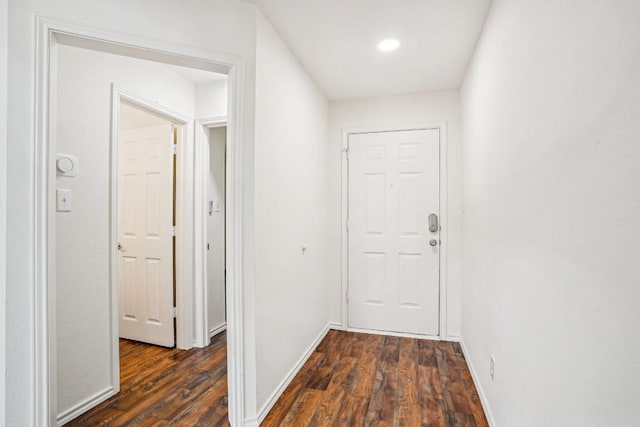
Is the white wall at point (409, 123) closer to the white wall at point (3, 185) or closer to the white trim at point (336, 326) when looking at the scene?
the white trim at point (336, 326)

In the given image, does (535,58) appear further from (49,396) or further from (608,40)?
(49,396)

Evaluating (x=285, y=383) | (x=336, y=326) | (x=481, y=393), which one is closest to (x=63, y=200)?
(x=285, y=383)

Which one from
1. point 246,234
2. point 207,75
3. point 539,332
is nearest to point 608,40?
point 539,332

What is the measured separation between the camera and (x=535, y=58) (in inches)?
Result: 44.4

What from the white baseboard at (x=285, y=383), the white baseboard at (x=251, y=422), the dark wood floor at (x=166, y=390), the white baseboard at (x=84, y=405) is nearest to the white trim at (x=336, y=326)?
the white baseboard at (x=285, y=383)

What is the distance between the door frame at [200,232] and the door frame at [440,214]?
1.33 metres

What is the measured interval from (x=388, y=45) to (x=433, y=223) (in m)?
1.66

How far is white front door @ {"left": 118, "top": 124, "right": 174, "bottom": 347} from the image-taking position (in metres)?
2.83

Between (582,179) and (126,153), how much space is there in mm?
3365

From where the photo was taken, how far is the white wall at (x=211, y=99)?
2.83 meters

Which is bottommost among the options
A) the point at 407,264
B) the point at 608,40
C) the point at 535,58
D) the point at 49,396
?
the point at 49,396

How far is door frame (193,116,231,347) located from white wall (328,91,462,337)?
1.24 meters

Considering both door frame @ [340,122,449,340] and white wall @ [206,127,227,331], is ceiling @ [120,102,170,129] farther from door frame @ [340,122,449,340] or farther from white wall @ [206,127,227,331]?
door frame @ [340,122,449,340]

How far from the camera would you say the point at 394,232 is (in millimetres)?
3184
